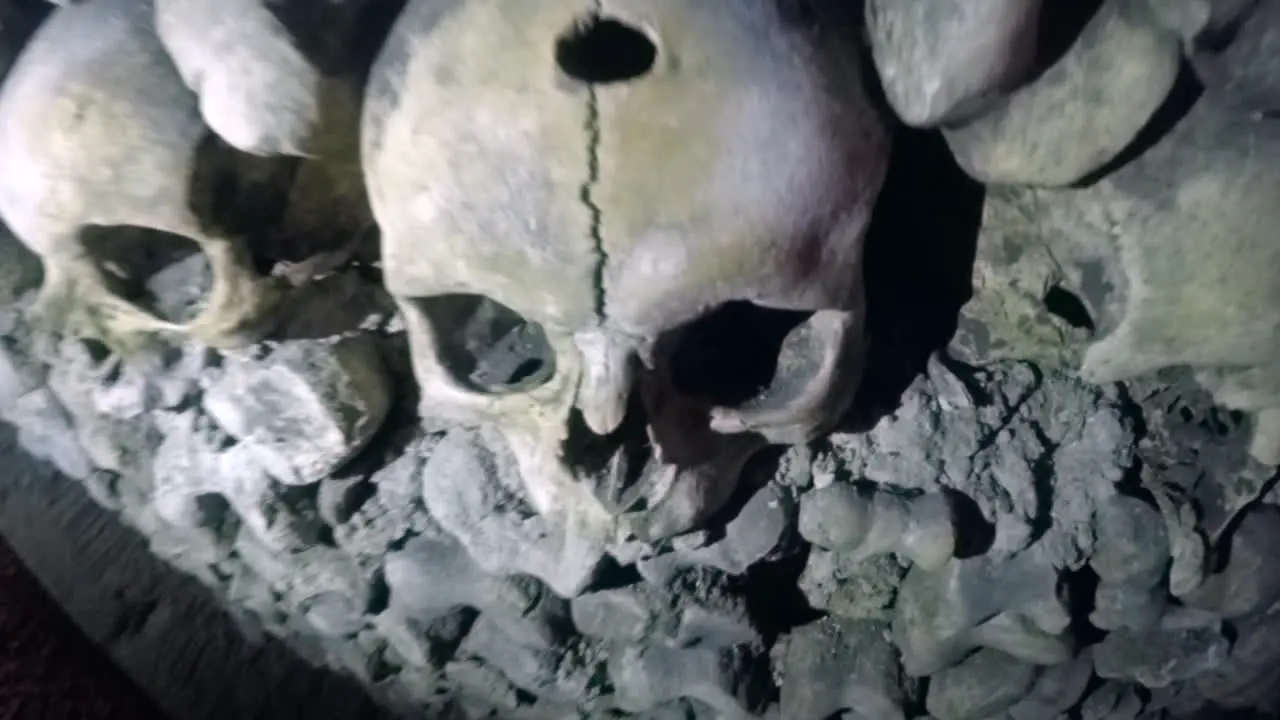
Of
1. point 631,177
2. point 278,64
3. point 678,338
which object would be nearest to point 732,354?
point 678,338

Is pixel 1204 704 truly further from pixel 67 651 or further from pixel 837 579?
pixel 67 651

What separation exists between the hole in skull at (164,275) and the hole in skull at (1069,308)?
47cm

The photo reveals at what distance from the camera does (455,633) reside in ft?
2.91

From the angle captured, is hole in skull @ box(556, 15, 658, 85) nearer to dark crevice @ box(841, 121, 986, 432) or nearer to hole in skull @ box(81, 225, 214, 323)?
dark crevice @ box(841, 121, 986, 432)

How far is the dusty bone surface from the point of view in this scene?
52 cm

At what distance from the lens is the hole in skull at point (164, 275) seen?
2.32 ft

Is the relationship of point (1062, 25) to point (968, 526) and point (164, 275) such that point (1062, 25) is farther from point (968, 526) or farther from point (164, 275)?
point (164, 275)

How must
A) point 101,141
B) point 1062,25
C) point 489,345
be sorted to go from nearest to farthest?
point 1062,25, point 101,141, point 489,345

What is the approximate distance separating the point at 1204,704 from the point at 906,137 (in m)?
0.47

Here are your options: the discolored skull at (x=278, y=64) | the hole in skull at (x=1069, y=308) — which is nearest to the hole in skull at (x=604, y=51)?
the discolored skull at (x=278, y=64)

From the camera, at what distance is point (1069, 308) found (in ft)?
2.15

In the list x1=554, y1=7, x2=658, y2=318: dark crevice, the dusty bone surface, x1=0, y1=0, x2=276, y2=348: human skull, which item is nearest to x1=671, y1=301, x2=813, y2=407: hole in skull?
the dusty bone surface

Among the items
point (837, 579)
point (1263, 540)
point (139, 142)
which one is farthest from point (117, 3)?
point (1263, 540)

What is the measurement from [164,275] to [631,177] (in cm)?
34
